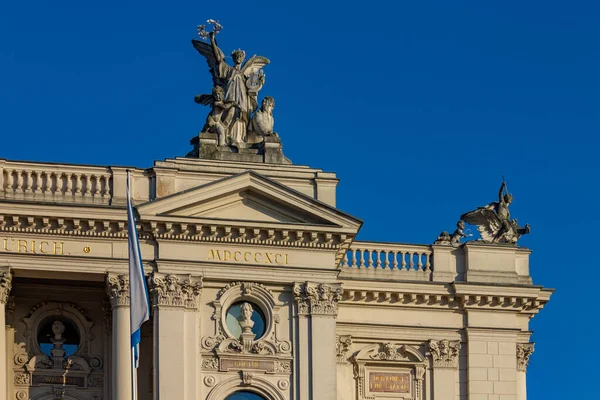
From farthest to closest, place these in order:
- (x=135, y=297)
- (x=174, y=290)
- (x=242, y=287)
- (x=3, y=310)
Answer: (x=242, y=287) < (x=174, y=290) < (x=3, y=310) < (x=135, y=297)

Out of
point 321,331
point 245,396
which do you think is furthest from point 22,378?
point 321,331

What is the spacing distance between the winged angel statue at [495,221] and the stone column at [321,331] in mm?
6059

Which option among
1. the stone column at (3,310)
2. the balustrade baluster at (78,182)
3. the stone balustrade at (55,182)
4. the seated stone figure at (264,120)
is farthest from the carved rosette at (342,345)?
the stone column at (3,310)

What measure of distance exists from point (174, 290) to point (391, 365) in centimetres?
682

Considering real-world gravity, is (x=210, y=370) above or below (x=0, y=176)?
below

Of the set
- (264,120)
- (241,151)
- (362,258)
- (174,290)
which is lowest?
(174,290)

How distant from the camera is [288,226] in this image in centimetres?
5066

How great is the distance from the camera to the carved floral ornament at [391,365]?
175ft

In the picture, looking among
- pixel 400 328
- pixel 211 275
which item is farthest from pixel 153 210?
pixel 400 328

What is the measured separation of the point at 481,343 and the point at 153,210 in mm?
9731

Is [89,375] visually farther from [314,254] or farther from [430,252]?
[430,252]

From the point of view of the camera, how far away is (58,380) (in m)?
50.8

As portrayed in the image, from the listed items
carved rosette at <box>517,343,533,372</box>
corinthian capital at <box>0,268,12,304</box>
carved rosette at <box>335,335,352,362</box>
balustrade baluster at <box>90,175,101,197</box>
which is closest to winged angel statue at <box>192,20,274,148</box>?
balustrade baluster at <box>90,175,101,197</box>

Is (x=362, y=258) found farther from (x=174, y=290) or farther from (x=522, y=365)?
(x=174, y=290)
